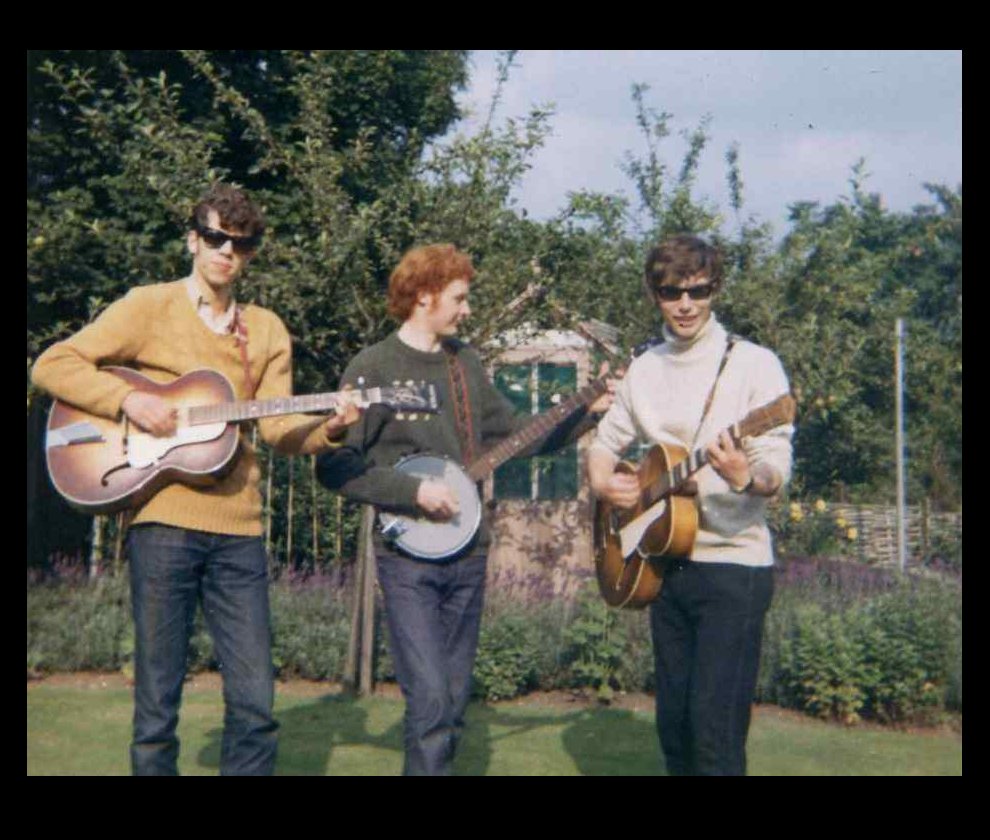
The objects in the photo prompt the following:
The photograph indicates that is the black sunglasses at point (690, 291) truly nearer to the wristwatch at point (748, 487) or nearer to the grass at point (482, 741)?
the wristwatch at point (748, 487)

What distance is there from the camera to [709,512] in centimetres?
466

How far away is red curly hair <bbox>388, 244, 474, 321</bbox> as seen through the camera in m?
5.29

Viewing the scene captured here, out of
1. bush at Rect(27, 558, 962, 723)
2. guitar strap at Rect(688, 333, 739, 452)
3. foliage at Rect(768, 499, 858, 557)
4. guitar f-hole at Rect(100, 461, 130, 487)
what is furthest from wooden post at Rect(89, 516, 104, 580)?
guitar strap at Rect(688, 333, 739, 452)

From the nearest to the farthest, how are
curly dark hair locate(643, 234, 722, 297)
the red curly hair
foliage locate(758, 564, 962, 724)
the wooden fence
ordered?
curly dark hair locate(643, 234, 722, 297)
the red curly hair
foliage locate(758, 564, 962, 724)
the wooden fence

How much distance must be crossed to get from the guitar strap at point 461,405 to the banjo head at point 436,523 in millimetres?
Result: 173

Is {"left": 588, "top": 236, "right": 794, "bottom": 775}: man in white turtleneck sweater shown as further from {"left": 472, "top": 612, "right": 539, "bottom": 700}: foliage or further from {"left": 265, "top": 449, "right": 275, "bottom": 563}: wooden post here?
{"left": 265, "top": 449, "right": 275, "bottom": 563}: wooden post

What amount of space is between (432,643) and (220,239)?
5.59 ft

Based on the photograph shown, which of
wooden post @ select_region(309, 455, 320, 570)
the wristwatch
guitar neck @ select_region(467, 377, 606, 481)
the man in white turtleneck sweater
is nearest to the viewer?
the wristwatch

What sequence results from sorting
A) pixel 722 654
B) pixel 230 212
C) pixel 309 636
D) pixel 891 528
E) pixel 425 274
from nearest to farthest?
pixel 722 654
pixel 230 212
pixel 425 274
pixel 309 636
pixel 891 528

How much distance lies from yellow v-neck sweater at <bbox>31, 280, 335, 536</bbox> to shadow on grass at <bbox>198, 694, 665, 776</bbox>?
6.65 feet

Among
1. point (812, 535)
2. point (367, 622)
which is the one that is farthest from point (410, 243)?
point (812, 535)

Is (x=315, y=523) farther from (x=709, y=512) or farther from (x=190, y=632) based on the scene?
(x=709, y=512)
